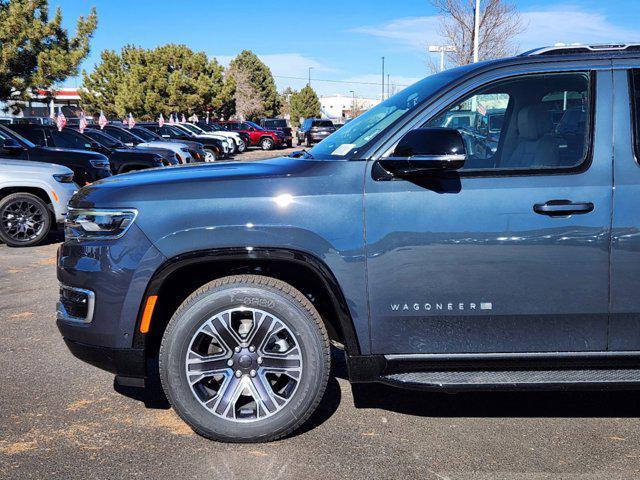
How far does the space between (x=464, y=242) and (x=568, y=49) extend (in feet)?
4.09

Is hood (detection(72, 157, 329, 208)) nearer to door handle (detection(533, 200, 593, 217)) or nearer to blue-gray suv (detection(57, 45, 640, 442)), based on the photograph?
blue-gray suv (detection(57, 45, 640, 442))

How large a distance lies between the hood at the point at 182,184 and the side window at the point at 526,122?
792 millimetres

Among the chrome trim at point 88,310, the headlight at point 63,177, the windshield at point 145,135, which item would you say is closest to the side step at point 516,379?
the chrome trim at point 88,310

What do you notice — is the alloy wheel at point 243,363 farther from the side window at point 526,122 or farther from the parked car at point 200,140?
the parked car at point 200,140

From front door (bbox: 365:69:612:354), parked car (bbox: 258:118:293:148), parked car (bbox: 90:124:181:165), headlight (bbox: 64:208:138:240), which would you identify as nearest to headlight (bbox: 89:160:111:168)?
parked car (bbox: 90:124:181:165)

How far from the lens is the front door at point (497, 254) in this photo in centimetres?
334

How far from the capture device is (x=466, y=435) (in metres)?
3.72

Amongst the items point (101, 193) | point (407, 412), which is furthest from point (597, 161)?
point (101, 193)

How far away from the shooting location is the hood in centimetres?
348

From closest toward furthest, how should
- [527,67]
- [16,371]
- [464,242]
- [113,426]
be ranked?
[464,242] → [527,67] → [113,426] → [16,371]

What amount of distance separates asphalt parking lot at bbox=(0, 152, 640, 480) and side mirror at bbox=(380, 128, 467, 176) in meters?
1.45

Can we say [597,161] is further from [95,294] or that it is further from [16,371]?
[16,371]

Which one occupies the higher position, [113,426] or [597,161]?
[597,161]

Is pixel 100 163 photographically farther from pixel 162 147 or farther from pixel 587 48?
pixel 587 48
